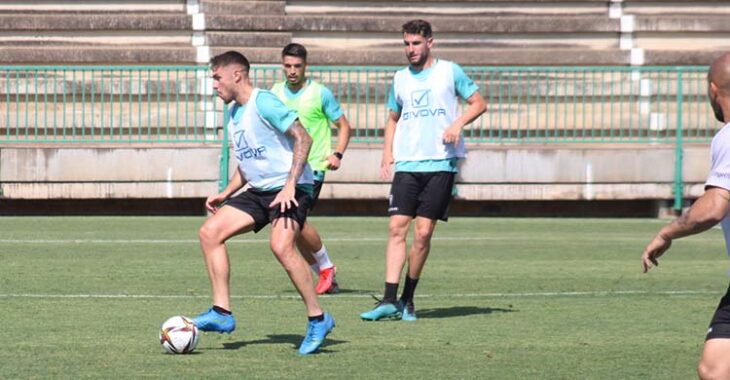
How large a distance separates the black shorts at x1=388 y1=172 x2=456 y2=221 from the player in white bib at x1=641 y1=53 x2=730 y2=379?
13.9 feet

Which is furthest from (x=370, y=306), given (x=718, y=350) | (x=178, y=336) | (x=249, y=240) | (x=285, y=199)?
(x=249, y=240)

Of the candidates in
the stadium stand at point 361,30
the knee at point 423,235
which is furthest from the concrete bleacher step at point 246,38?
the knee at point 423,235

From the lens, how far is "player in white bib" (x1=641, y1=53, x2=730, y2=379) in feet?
20.0

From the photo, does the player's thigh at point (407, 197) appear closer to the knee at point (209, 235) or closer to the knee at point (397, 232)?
the knee at point (397, 232)

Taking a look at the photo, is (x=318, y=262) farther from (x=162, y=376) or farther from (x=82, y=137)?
(x=82, y=137)

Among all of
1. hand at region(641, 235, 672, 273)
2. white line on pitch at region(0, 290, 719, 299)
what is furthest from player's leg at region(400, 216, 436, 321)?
hand at region(641, 235, 672, 273)

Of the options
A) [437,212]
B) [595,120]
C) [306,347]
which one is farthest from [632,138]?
[306,347]

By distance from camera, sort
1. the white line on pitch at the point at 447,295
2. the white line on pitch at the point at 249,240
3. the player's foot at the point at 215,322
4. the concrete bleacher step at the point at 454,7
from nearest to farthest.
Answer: the player's foot at the point at 215,322, the white line on pitch at the point at 447,295, the white line on pitch at the point at 249,240, the concrete bleacher step at the point at 454,7

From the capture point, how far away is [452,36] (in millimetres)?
24500

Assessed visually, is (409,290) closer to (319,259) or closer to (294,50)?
(319,259)

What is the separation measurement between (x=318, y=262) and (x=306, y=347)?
355 cm

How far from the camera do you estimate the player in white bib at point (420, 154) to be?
10.6 m

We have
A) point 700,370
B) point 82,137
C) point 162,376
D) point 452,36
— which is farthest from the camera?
point 452,36

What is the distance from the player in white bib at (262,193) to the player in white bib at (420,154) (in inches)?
62.6
